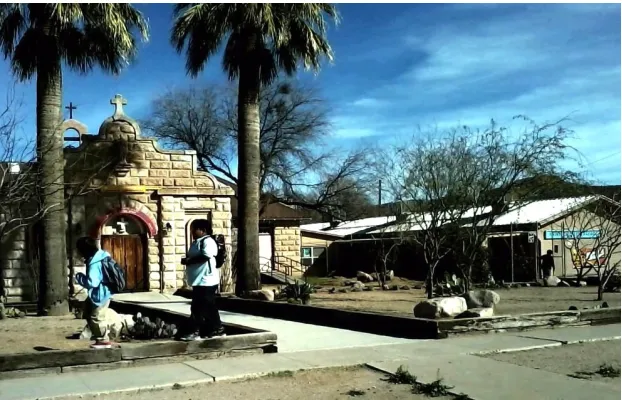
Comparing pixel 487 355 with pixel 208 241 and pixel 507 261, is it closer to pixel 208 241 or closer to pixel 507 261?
pixel 208 241

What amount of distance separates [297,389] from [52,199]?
1027 cm

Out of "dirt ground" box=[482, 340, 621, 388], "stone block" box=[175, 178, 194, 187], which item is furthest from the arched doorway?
"dirt ground" box=[482, 340, 621, 388]

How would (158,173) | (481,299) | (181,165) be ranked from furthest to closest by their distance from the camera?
(181,165)
(158,173)
(481,299)

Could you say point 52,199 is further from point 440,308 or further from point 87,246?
point 440,308

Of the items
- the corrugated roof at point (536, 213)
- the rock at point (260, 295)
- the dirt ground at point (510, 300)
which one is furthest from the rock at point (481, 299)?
the corrugated roof at point (536, 213)

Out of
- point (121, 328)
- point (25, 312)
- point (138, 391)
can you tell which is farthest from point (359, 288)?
point (138, 391)

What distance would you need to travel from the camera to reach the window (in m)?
38.7

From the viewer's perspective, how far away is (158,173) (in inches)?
887

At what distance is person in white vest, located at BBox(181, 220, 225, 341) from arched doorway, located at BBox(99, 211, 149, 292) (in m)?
13.0

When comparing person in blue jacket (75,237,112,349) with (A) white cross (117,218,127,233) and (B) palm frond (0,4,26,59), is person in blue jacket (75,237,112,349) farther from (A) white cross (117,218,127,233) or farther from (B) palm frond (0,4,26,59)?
(A) white cross (117,218,127,233)

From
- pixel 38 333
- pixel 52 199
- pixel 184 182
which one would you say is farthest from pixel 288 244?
pixel 38 333

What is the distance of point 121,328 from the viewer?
1032 centimetres

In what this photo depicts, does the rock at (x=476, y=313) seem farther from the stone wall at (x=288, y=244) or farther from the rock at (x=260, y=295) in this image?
the stone wall at (x=288, y=244)

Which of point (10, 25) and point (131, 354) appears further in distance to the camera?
point (10, 25)
